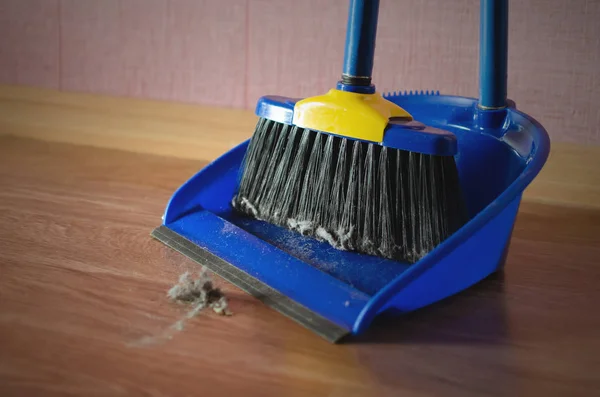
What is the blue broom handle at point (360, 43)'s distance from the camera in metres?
0.68

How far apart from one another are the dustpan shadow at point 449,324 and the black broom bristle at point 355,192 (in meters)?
0.07

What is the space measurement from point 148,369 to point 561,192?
694mm

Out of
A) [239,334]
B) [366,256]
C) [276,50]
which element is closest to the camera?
[239,334]

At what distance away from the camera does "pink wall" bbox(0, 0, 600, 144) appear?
101 centimetres

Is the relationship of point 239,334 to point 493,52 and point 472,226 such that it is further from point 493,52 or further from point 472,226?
point 493,52

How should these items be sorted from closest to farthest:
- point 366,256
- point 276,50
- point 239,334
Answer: point 239,334 < point 366,256 < point 276,50

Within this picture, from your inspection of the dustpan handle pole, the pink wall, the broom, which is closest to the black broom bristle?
the broom

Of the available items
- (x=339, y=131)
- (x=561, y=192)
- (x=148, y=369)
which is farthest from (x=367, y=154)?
(x=561, y=192)

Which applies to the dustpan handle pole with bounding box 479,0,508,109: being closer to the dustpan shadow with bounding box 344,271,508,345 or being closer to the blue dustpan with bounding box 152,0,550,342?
the blue dustpan with bounding box 152,0,550,342

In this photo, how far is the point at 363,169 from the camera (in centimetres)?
69

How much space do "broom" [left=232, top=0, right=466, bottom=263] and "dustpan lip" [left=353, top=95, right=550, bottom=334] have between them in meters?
0.07

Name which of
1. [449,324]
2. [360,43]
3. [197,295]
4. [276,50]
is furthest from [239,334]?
[276,50]

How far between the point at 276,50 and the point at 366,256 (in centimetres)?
59

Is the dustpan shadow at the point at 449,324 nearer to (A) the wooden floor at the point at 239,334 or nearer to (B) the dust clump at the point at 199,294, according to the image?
(A) the wooden floor at the point at 239,334
